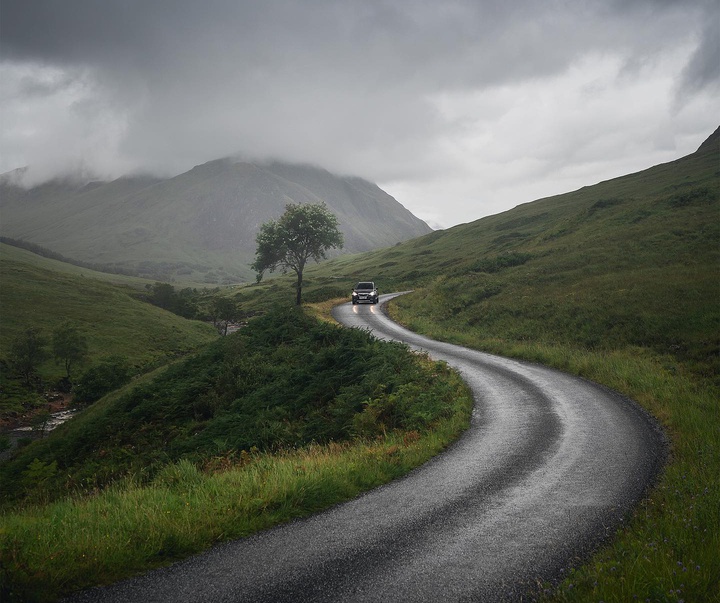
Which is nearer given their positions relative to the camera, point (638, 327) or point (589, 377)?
point (589, 377)

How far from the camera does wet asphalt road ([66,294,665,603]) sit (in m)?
5.18

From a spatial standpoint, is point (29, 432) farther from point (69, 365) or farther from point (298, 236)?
point (298, 236)

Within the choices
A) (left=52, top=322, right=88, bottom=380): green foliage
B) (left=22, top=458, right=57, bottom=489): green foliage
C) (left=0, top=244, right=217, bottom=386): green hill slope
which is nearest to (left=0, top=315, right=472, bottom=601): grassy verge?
(left=22, top=458, right=57, bottom=489): green foliage

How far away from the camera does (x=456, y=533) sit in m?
6.42

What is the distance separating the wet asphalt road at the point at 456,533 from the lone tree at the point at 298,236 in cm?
4829

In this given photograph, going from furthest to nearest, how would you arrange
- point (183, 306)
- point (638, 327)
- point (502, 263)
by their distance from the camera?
point (183, 306) → point (502, 263) → point (638, 327)

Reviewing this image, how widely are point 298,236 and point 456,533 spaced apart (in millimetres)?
53991

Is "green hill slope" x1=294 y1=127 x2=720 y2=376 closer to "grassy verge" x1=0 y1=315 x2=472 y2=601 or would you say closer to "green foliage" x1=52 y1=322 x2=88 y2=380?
"grassy verge" x1=0 y1=315 x2=472 y2=601

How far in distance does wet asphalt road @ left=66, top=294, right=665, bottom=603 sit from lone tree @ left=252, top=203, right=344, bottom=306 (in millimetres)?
48291

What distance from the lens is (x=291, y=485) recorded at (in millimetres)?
7574

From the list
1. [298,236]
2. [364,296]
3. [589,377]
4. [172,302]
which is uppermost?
[298,236]

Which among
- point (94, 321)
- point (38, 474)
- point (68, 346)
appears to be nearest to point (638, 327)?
point (38, 474)

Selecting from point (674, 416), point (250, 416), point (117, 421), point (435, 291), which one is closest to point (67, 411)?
point (117, 421)

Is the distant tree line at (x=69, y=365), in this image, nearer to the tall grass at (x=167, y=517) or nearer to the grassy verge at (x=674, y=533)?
the tall grass at (x=167, y=517)
